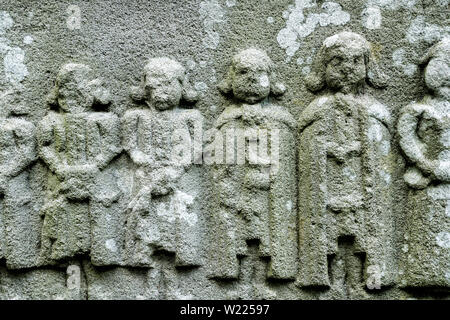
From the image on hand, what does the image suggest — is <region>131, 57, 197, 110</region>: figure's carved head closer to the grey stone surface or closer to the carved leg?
the grey stone surface

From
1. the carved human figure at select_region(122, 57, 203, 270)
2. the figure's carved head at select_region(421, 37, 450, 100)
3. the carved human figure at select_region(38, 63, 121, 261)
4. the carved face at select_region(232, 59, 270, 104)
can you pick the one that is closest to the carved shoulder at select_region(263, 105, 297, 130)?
the carved face at select_region(232, 59, 270, 104)

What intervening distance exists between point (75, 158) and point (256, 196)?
3.64ft

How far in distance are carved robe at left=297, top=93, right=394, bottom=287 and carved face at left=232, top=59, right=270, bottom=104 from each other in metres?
0.34

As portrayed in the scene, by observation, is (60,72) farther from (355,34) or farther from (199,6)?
(355,34)

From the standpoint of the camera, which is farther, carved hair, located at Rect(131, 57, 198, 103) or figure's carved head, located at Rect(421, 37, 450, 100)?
carved hair, located at Rect(131, 57, 198, 103)

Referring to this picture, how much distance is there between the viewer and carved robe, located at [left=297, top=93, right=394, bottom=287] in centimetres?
388

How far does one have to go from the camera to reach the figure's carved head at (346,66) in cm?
392

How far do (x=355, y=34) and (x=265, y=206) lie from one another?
1.16 metres

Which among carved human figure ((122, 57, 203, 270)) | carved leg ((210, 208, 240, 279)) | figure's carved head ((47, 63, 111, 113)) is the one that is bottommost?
carved leg ((210, 208, 240, 279))

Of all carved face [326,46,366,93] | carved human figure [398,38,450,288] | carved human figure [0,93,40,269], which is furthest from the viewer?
carved human figure [0,93,40,269]

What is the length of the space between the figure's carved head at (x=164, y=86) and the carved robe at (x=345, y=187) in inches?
31.1

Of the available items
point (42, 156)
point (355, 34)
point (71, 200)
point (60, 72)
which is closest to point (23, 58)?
point (60, 72)

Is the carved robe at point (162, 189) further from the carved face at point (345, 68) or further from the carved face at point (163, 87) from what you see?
the carved face at point (345, 68)

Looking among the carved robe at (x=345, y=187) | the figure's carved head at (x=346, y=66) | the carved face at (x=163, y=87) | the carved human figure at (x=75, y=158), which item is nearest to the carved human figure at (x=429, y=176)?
the carved robe at (x=345, y=187)
